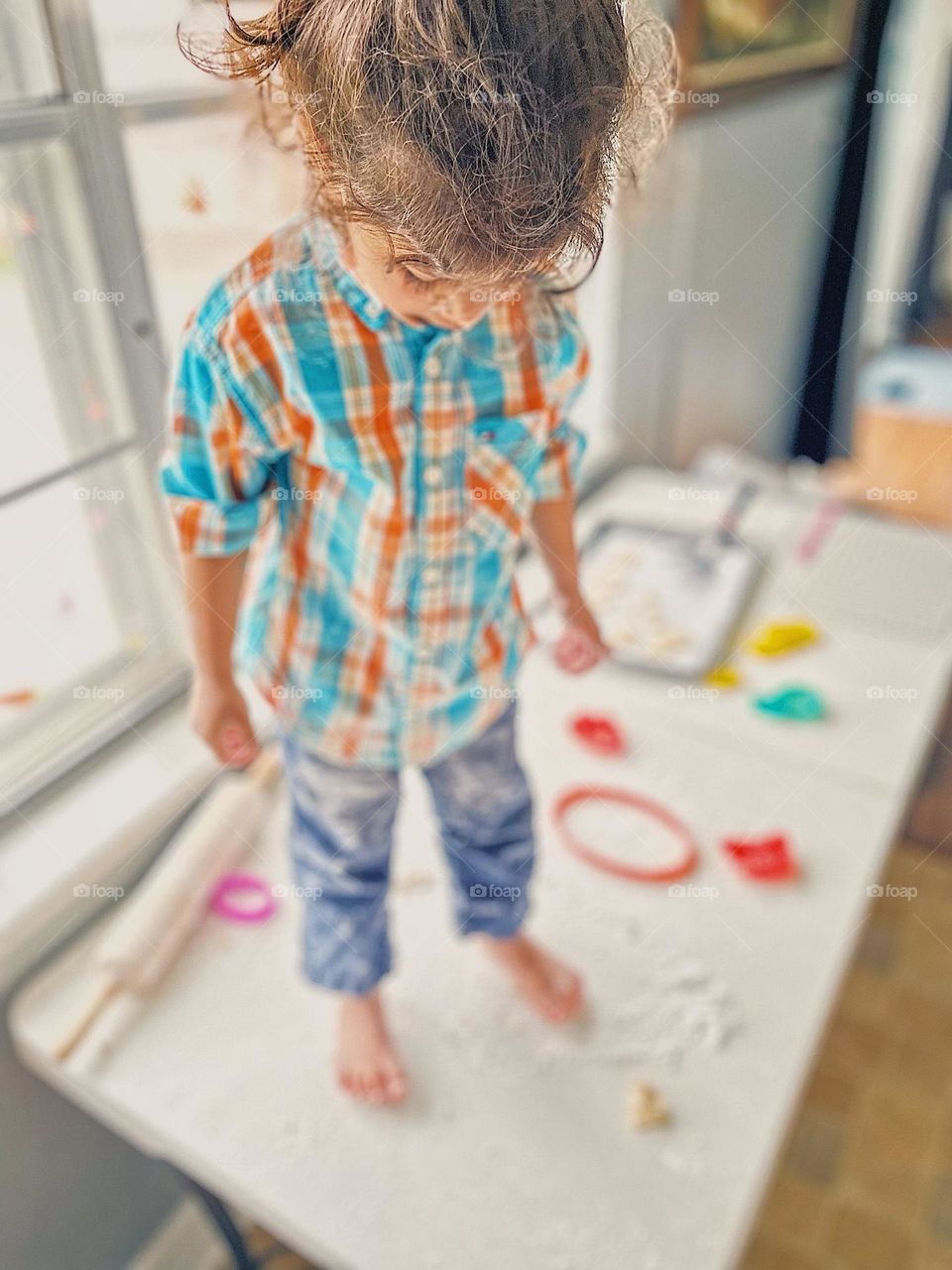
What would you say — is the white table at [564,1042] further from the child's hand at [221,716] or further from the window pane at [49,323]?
the window pane at [49,323]

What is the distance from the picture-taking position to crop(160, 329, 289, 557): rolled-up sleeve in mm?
534

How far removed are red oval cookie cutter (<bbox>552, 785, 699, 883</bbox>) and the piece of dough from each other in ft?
0.64

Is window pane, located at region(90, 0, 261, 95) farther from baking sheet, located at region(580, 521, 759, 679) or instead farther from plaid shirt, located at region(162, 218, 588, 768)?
baking sheet, located at region(580, 521, 759, 679)

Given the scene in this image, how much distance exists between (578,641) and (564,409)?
20 centimetres

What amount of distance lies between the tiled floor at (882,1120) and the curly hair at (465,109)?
100 cm

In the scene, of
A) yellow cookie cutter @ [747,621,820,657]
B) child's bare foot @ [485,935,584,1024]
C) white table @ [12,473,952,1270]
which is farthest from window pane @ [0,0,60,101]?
yellow cookie cutter @ [747,621,820,657]

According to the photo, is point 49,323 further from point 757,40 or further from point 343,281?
point 757,40

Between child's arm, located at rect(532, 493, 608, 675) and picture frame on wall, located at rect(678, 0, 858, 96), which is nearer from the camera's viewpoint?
child's arm, located at rect(532, 493, 608, 675)

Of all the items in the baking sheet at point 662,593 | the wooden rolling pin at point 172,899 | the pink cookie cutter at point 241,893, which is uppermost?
the baking sheet at point 662,593

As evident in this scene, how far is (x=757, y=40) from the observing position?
4.70ft

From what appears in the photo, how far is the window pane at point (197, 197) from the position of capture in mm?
788

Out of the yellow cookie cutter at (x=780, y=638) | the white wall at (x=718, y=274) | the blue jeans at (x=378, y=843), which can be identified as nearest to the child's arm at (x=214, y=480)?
the blue jeans at (x=378, y=843)

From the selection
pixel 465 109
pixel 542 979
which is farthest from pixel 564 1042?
pixel 465 109

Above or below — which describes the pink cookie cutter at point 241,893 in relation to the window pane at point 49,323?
below
